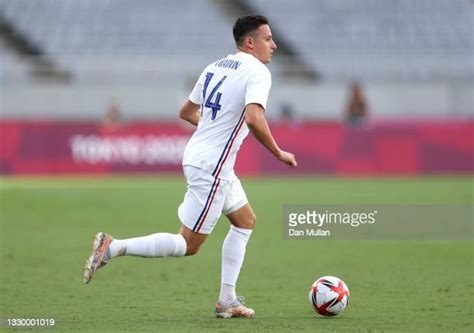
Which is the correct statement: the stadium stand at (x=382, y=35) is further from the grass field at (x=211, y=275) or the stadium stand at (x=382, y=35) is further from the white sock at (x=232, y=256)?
the white sock at (x=232, y=256)

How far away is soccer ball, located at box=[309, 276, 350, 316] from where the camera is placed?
7.93 metres

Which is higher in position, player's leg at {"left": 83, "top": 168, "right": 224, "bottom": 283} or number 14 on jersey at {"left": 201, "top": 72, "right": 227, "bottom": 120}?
number 14 on jersey at {"left": 201, "top": 72, "right": 227, "bottom": 120}

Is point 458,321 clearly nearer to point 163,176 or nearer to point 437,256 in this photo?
point 437,256

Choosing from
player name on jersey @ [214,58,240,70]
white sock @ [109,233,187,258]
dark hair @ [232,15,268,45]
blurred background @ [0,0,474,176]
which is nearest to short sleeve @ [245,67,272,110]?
player name on jersey @ [214,58,240,70]

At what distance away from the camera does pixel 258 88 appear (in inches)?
304

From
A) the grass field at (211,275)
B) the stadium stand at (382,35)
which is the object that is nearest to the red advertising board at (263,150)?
the stadium stand at (382,35)

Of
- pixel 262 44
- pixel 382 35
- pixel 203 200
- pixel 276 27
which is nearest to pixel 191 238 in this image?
pixel 203 200

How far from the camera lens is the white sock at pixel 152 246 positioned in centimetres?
773

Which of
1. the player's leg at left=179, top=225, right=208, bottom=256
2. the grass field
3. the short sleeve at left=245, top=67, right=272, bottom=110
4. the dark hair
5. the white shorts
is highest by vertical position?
the dark hair

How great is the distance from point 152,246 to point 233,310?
31.7 inches

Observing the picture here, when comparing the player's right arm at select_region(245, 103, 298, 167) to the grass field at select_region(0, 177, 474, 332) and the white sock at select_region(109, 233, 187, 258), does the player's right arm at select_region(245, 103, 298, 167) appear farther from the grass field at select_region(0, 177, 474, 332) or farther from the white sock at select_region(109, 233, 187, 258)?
the grass field at select_region(0, 177, 474, 332)

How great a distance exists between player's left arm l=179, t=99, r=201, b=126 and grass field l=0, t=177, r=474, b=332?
149 centimetres

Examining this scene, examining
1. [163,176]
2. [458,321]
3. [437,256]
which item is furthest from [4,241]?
[163,176]

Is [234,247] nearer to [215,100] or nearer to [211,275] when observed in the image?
[215,100]
